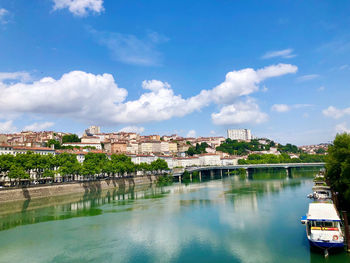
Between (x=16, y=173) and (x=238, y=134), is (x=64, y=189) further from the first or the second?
(x=238, y=134)

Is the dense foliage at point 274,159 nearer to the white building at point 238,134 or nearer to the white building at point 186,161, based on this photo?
the white building at point 186,161

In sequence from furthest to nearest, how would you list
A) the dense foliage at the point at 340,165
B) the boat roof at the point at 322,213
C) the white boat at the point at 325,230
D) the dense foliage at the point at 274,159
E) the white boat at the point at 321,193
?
the dense foliage at the point at 274,159, the white boat at the point at 321,193, the dense foliage at the point at 340,165, the boat roof at the point at 322,213, the white boat at the point at 325,230

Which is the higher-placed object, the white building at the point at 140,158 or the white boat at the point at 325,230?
the white building at the point at 140,158

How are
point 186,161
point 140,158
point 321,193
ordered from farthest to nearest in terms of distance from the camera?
1. point 186,161
2. point 140,158
3. point 321,193

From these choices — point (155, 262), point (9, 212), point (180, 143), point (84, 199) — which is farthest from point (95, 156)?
point (180, 143)

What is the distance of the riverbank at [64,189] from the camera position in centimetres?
3026

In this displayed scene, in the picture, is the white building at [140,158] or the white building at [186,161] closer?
the white building at [140,158]

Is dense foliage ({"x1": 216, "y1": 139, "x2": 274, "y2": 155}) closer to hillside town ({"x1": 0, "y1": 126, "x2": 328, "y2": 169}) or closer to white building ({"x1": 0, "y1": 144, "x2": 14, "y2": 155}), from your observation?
hillside town ({"x1": 0, "y1": 126, "x2": 328, "y2": 169})

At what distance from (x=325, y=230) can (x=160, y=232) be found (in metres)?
9.00

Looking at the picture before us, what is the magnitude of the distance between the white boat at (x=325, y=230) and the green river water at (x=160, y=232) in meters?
0.52

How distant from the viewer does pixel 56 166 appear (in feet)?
128

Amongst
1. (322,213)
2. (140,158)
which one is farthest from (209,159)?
(322,213)

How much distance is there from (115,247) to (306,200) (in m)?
19.0

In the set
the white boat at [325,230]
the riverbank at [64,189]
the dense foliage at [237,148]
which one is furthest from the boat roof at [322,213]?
the dense foliage at [237,148]
